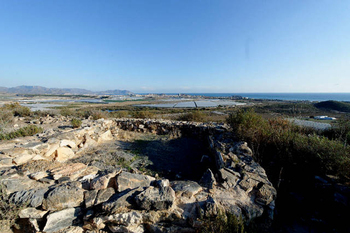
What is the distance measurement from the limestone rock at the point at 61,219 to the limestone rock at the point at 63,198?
3.8 inches

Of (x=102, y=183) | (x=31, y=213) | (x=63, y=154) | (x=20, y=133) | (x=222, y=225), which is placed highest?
(x=20, y=133)

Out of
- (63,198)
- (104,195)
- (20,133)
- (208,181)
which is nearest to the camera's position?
(63,198)

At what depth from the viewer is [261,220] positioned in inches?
93.4

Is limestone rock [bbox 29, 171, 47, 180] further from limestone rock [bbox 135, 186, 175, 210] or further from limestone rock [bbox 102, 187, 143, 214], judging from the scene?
limestone rock [bbox 135, 186, 175, 210]

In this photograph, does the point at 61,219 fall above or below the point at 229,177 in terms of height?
below

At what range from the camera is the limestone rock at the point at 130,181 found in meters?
2.58

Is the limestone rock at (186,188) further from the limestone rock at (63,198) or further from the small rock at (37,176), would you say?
the small rock at (37,176)

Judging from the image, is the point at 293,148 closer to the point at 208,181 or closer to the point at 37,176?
the point at 208,181

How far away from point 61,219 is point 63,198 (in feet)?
0.94

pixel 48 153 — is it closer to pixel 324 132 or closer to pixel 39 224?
pixel 39 224

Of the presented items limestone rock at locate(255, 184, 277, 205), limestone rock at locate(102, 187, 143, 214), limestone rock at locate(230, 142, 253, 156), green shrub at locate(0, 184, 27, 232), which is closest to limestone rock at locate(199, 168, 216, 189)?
limestone rock at locate(255, 184, 277, 205)

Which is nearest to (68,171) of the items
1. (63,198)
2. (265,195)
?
(63,198)

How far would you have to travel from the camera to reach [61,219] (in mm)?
2123

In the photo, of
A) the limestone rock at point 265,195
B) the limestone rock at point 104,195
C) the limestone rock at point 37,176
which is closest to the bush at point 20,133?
the limestone rock at point 37,176
